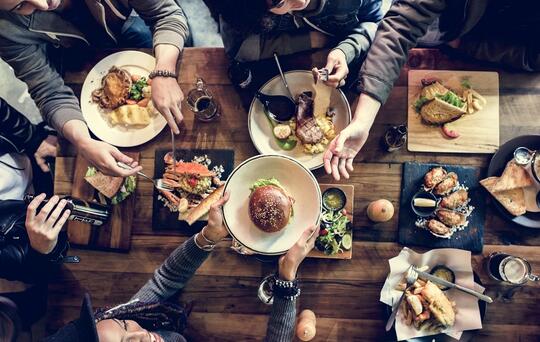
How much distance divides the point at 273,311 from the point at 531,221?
1265mm

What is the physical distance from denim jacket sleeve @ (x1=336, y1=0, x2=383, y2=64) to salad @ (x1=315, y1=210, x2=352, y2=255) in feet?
2.41

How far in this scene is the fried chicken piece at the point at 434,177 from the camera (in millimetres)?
1969

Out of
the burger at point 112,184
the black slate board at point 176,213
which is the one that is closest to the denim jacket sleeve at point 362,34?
the black slate board at point 176,213

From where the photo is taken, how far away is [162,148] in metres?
2.12

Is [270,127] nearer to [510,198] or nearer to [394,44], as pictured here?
[394,44]

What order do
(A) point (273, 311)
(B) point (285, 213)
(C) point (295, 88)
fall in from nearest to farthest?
(B) point (285, 213) → (A) point (273, 311) → (C) point (295, 88)

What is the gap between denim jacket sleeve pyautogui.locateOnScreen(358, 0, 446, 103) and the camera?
1912mm

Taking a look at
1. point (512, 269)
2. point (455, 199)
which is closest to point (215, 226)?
point (455, 199)

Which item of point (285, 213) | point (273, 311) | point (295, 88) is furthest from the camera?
point (295, 88)

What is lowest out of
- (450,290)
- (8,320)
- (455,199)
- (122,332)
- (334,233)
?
(8,320)

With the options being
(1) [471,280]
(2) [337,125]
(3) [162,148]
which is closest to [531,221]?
(1) [471,280]

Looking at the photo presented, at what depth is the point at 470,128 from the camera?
6.56ft

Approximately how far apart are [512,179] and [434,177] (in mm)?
336

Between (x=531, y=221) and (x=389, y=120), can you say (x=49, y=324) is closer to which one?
(x=389, y=120)
